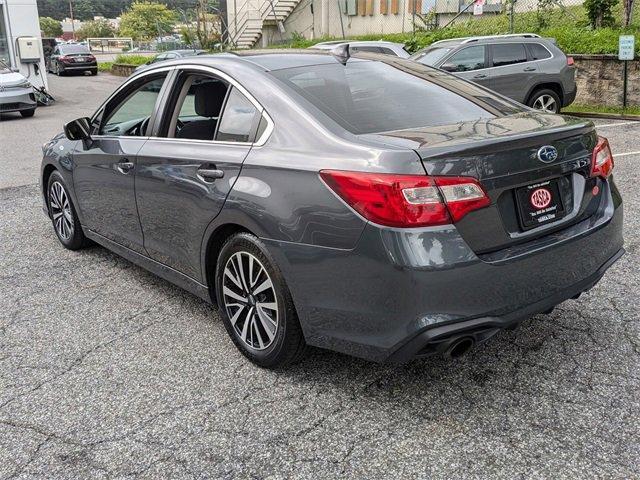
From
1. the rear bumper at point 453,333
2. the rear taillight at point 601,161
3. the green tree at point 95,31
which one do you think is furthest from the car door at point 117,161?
the green tree at point 95,31

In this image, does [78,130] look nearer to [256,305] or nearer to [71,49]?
[256,305]

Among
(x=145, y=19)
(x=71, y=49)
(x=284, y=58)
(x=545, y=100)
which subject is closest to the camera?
(x=284, y=58)

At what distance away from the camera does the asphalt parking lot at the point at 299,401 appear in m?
2.70

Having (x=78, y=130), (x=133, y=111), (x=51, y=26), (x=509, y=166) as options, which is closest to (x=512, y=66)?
(x=133, y=111)

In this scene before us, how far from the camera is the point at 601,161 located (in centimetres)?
339

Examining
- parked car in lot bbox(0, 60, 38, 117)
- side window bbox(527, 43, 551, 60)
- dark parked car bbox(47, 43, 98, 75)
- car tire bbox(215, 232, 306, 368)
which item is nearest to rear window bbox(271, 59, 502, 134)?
car tire bbox(215, 232, 306, 368)

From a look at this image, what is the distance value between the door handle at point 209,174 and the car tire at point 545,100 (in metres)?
10.0

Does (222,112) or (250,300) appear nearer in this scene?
(250,300)

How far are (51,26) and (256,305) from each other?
122 meters

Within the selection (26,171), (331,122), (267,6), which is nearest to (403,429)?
(331,122)

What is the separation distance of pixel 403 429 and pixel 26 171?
27.1 feet

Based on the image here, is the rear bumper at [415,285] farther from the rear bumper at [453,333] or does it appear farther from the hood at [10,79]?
the hood at [10,79]

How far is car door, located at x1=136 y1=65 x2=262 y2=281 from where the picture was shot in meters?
3.44

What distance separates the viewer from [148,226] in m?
4.12
